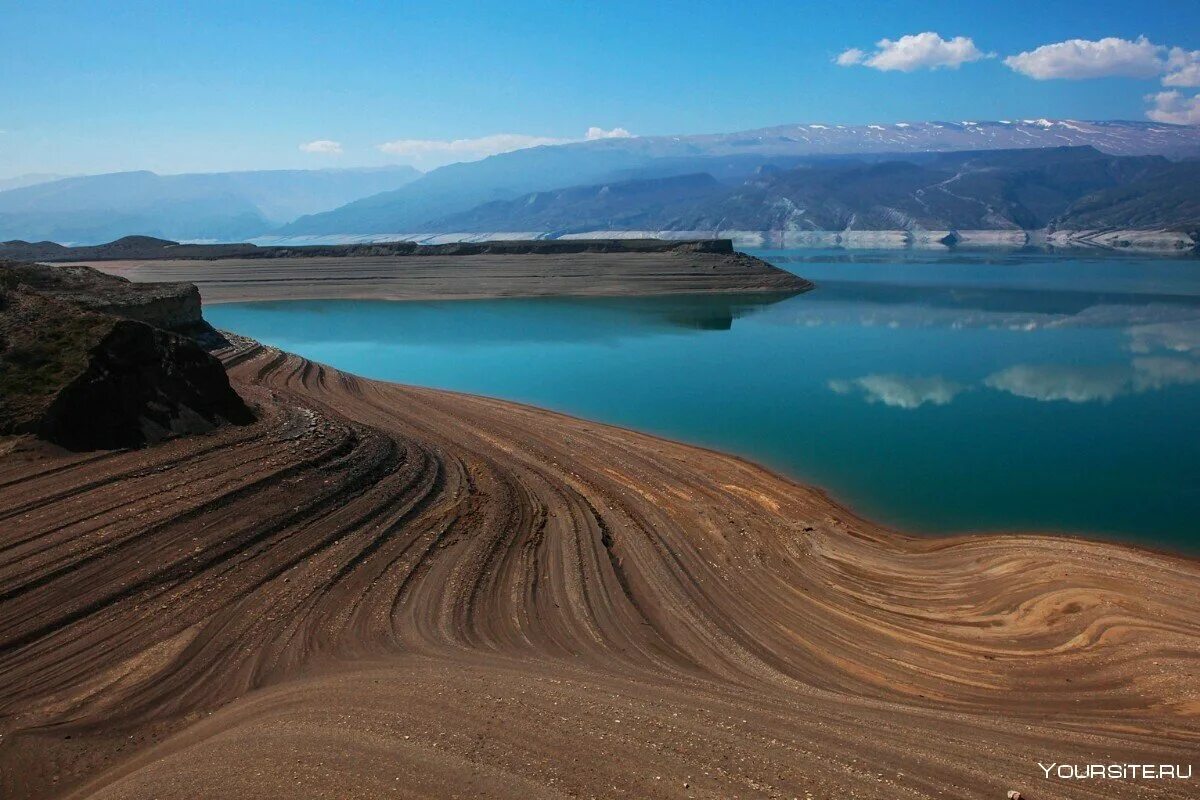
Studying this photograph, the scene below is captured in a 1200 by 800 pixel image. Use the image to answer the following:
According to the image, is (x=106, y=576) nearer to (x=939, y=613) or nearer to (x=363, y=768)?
(x=363, y=768)

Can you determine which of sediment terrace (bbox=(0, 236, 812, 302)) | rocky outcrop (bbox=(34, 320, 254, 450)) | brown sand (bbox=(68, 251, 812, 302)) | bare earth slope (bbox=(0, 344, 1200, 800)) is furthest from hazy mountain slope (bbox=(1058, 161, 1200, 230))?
rocky outcrop (bbox=(34, 320, 254, 450))

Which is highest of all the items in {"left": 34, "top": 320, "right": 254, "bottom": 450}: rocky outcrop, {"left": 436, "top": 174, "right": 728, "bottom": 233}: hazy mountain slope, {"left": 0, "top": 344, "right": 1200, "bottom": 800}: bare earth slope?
{"left": 436, "top": 174, "right": 728, "bottom": 233}: hazy mountain slope

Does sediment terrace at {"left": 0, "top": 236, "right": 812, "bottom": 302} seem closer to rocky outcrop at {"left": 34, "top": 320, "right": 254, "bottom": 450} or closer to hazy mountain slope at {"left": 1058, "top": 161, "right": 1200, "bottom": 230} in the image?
rocky outcrop at {"left": 34, "top": 320, "right": 254, "bottom": 450}

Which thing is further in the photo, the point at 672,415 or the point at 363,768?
the point at 672,415

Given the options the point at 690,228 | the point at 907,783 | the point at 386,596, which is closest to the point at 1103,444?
the point at 907,783

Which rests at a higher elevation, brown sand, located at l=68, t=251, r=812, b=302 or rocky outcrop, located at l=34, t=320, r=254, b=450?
brown sand, located at l=68, t=251, r=812, b=302

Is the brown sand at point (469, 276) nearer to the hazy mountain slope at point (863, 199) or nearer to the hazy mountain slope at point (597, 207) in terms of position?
the hazy mountain slope at point (863, 199)
